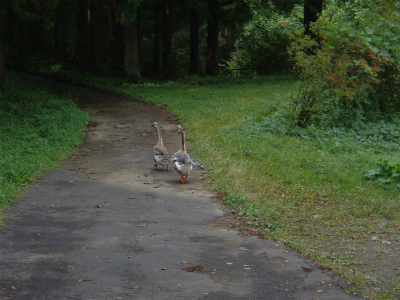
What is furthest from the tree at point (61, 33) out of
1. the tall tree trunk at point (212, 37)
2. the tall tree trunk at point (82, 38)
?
the tall tree trunk at point (212, 37)

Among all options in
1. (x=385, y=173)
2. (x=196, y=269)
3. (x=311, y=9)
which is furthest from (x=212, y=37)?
(x=196, y=269)

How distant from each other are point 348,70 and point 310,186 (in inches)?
237

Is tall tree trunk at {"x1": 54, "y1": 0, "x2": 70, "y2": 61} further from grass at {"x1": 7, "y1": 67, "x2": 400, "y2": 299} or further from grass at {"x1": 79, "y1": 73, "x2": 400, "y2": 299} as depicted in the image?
grass at {"x1": 79, "y1": 73, "x2": 400, "y2": 299}

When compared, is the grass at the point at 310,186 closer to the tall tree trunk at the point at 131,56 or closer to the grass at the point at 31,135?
the grass at the point at 31,135

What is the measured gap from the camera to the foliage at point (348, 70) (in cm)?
1400

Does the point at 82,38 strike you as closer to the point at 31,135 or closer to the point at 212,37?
the point at 212,37

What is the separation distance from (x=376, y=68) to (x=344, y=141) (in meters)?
2.42

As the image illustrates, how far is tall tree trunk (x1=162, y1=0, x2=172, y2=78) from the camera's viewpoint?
2925 centimetres

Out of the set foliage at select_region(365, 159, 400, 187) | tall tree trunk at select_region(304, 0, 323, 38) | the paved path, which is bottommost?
the paved path

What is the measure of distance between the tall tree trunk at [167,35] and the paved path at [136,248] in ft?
64.4

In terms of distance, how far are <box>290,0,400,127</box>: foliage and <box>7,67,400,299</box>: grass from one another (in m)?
0.73

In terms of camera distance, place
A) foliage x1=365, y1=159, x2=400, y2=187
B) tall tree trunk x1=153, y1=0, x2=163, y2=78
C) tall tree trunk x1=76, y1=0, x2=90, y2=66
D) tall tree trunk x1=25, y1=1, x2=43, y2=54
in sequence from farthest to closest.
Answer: tall tree trunk x1=25, y1=1, x2=43, y2=54 < tall tree trunk x1=76, y1=0, x2=90, y2=66 < tall tree trunk x1=153, y1=0, x2=163, y2=78 < foliage x1=365, y1=159, x2=400, y2=187

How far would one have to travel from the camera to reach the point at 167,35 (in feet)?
98.7

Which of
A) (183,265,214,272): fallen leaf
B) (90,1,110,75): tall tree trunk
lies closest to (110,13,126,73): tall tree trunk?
(90,1,110,75): tall tree trunk
